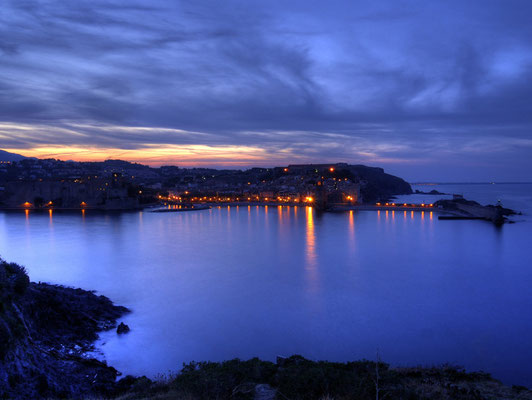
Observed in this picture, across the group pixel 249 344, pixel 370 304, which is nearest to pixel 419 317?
pixel 370 304

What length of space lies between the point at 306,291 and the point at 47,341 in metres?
6.60

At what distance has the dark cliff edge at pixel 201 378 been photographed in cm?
417

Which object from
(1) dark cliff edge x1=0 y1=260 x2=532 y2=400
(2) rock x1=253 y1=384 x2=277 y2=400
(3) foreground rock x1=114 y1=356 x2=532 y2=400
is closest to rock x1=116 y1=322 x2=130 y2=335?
(1) dark cliff edge x1=0 y1=260 x2=532 y2=400

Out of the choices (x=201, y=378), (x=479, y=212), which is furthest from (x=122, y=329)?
(x=479, y=212)

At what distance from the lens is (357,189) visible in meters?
48.6

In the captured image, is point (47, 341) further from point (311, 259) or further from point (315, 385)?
point (311, 259)

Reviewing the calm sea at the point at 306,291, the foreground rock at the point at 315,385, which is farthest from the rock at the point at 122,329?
the foreground rock at the point at 315,385

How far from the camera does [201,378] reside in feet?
13.8

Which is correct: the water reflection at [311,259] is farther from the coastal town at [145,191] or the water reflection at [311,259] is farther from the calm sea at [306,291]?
the coastal town at [145,191]

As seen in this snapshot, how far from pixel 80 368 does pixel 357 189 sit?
4555cm

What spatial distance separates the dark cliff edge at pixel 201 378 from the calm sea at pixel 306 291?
80cm

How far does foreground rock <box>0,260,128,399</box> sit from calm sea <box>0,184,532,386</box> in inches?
20.9

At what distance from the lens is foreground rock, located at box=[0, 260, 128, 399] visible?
4.72 m

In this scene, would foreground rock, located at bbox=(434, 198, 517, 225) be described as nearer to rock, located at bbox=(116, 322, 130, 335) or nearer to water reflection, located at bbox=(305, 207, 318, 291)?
water reflection, located at bbox=(305, 207, 318, 291)
